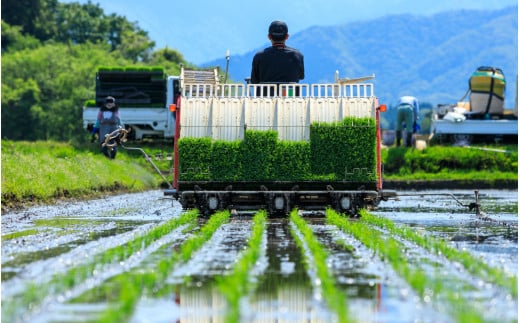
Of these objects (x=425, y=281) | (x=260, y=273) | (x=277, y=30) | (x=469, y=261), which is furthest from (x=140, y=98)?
(x=425, y=281)

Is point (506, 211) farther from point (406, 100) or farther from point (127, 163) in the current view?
point (406, 100)

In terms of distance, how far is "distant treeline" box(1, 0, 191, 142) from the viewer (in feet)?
259

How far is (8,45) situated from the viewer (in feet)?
324

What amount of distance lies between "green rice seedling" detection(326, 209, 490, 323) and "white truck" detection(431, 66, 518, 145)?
34.1 metres

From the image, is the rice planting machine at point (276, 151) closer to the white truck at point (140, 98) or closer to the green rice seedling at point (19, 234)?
the green rice seedling at point (19, 234)

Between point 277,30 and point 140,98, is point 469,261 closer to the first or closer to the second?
point 277,30

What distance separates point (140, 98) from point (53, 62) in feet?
125

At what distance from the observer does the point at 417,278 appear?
984cm

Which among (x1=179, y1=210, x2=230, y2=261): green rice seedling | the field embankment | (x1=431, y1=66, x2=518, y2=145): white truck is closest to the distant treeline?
(x1=431, y1=66, x2=518, y2=145): white truck

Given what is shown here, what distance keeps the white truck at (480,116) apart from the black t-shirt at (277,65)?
29243 mm

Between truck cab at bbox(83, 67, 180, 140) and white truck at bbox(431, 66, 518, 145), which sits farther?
white truck at bbox(431, 66, 518, 145)

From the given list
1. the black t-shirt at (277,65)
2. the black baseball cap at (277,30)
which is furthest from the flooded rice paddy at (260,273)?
the black baseball cap at (277,30)

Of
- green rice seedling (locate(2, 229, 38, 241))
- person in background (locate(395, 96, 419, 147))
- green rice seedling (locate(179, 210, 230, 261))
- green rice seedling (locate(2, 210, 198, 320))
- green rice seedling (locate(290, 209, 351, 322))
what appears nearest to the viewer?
green rice seedling (locate(290, 209, 351, 322))

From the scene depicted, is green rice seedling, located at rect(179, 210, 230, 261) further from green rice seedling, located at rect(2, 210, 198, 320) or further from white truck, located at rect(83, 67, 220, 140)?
white truck, located at rect(83, 67, 220, 140)
